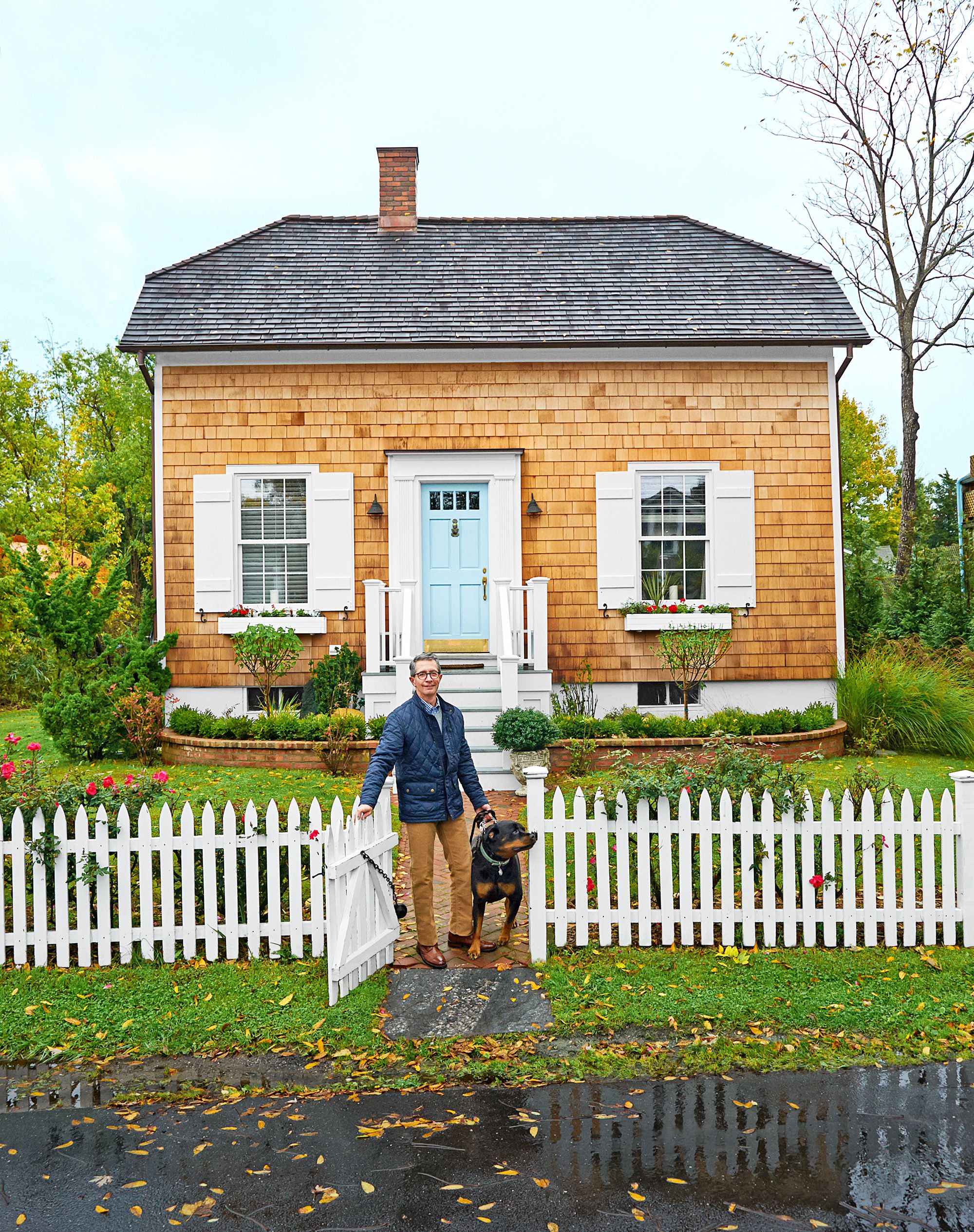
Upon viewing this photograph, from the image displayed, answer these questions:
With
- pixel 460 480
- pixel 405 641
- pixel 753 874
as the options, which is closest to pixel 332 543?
pixel 460 480

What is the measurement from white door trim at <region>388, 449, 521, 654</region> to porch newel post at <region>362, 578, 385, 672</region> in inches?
45.2

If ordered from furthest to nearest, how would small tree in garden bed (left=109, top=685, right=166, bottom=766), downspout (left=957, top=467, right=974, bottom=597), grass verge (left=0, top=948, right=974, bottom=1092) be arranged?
downspout (left=957, top=467, right=974, bottom=597) < small tree in garden bed (left=109, top=685, right=166, bottom=766) < grass verge (left=0, top=948, right=974, bottom=1092)

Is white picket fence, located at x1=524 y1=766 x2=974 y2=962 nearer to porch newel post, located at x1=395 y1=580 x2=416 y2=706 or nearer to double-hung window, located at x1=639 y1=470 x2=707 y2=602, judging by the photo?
porch newel post, located at x1=395 y1=580 x2=416 y2=706

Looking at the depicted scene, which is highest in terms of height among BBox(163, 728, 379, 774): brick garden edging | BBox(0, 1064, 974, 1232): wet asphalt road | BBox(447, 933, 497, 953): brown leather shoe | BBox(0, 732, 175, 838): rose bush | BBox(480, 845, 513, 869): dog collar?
BBox(0, 732, 175, 838): rose bush

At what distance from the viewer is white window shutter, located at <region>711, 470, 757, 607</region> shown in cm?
1222

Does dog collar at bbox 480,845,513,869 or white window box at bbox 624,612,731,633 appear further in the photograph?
white window box at bbox 624,612,731,633

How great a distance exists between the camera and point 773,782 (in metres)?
5.49

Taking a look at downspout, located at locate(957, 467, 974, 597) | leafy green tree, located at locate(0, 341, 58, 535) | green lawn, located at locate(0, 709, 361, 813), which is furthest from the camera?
leafy green tree, located at locate(0, 341, 58, 535)

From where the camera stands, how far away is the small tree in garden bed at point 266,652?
11359 mm

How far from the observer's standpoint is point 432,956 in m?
5.05

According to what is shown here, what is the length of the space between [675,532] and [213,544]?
20.0ft

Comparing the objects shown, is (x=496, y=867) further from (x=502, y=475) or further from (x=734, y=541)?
(x=734, y=541)

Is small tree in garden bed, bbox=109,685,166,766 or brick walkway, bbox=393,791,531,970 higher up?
small tree in garden bed, bbox=109,685,166,766

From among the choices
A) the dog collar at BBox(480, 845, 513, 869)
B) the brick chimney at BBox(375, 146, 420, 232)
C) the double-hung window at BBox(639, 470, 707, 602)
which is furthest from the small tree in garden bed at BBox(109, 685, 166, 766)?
the brick chimney at BBox(375, 146, 420, 232)
